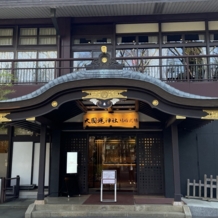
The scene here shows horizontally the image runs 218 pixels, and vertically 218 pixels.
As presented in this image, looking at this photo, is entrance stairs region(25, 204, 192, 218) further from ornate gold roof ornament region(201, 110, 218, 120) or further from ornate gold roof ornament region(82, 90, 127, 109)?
ornate gold roof ornament region(82, 90, 127, 109)

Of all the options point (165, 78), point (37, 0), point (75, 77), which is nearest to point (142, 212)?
point (75, 77)

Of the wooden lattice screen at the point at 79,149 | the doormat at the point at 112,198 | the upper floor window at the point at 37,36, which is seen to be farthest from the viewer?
the upper floor window at the point at 37,36

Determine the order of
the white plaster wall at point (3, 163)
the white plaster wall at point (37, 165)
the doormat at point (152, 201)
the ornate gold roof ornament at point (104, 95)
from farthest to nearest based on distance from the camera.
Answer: the white plaster wall at point (3, 163)
the white plaster wall at point (37, 165)
the doormat at point (152, 201)
the ornate gold roof ornament at point (104, 95)

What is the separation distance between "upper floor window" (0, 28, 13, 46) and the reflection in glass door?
21.5 ft

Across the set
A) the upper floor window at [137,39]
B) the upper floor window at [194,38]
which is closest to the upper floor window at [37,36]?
the upper floor window at [137,39]

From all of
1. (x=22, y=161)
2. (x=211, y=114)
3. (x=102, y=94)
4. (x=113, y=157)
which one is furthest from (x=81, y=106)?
(x=22, y=161)

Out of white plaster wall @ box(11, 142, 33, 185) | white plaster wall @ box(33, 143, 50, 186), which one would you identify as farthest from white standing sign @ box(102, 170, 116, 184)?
white plaster wall @ box(11, 142, 33, 185)

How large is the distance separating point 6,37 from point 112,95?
8312 mm

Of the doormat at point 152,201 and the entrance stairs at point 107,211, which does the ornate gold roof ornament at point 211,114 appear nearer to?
the entrance stairs at point 107,211

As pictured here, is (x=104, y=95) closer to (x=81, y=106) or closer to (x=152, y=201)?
A: (x=81, y=106)

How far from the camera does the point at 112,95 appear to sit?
8555 millimetres

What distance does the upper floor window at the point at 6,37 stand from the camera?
14202mm

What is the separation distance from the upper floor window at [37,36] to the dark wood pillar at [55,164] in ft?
16.6

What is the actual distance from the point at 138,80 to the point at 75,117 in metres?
4.23
